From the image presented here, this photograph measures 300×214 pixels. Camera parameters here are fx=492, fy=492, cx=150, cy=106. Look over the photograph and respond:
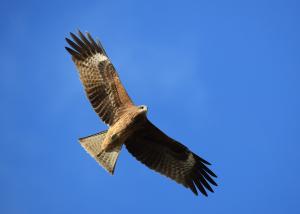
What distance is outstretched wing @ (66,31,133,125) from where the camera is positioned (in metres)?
10.4

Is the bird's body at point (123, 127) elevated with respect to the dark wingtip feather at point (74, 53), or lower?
lower

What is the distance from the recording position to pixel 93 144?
10.2 metres

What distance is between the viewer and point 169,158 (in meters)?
10.9

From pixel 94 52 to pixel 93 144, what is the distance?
2.18 m

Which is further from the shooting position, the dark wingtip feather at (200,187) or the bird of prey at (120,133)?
the dark wingtip feather at (200,187)

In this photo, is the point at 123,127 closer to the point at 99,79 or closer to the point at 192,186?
the point at 99,79

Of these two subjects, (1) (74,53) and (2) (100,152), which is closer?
(2) (100,152)

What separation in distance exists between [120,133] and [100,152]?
26.0 inches

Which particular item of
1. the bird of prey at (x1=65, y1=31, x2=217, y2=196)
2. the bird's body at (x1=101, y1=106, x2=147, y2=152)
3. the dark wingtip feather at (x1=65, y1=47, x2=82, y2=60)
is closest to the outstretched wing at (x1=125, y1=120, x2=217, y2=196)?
the bird of prey at (x1=65, y1=31, x2=217, y2=196)

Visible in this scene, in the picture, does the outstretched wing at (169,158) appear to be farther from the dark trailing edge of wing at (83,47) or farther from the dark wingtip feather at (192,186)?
the dark trailing edge of wing at (83,47)

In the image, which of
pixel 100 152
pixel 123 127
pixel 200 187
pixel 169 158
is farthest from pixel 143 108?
pixel 200 187

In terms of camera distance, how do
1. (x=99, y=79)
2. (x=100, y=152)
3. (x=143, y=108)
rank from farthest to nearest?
(x=99, y=79) → (x=100, y=152) → (x=143, y=108)

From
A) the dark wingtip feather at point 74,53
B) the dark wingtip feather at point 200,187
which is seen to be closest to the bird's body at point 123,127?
the dark wingtip feather at point 74,53

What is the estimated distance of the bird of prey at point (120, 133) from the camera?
10.1m
